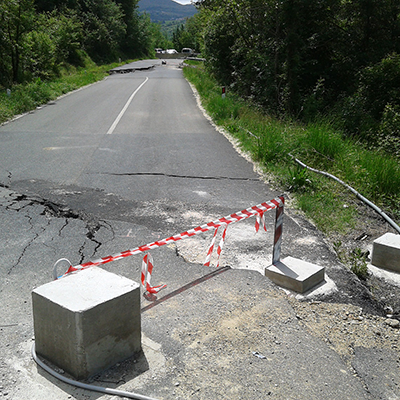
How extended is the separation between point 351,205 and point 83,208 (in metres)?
4.77

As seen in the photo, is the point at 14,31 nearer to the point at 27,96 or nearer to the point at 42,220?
the point at 27,96

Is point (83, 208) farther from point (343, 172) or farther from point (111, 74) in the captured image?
point (111, 74)

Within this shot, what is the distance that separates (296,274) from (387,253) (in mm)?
1529

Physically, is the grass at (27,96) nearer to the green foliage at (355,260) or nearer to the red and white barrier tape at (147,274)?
the red and white barrier tape at (147,274)

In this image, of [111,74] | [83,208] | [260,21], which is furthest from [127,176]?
[111,74]

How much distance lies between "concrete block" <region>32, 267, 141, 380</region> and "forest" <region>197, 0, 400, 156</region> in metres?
17.0

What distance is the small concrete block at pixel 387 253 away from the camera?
19.6ft

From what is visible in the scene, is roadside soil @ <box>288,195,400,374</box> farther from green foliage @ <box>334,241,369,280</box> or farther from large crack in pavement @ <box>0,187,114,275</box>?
large crack in pavement @ <box>0,187,114,275</box>

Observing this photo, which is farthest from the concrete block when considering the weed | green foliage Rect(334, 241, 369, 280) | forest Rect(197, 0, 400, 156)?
forest Rect(197, 0, 400, 156)

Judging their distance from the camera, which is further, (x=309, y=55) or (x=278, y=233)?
(x=309, y=55)

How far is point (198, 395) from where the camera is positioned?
3.47m

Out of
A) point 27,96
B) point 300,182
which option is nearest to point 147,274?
point 300,182

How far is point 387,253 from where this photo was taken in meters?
6.05

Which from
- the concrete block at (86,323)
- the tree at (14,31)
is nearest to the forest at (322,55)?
the tree at (14,31)
